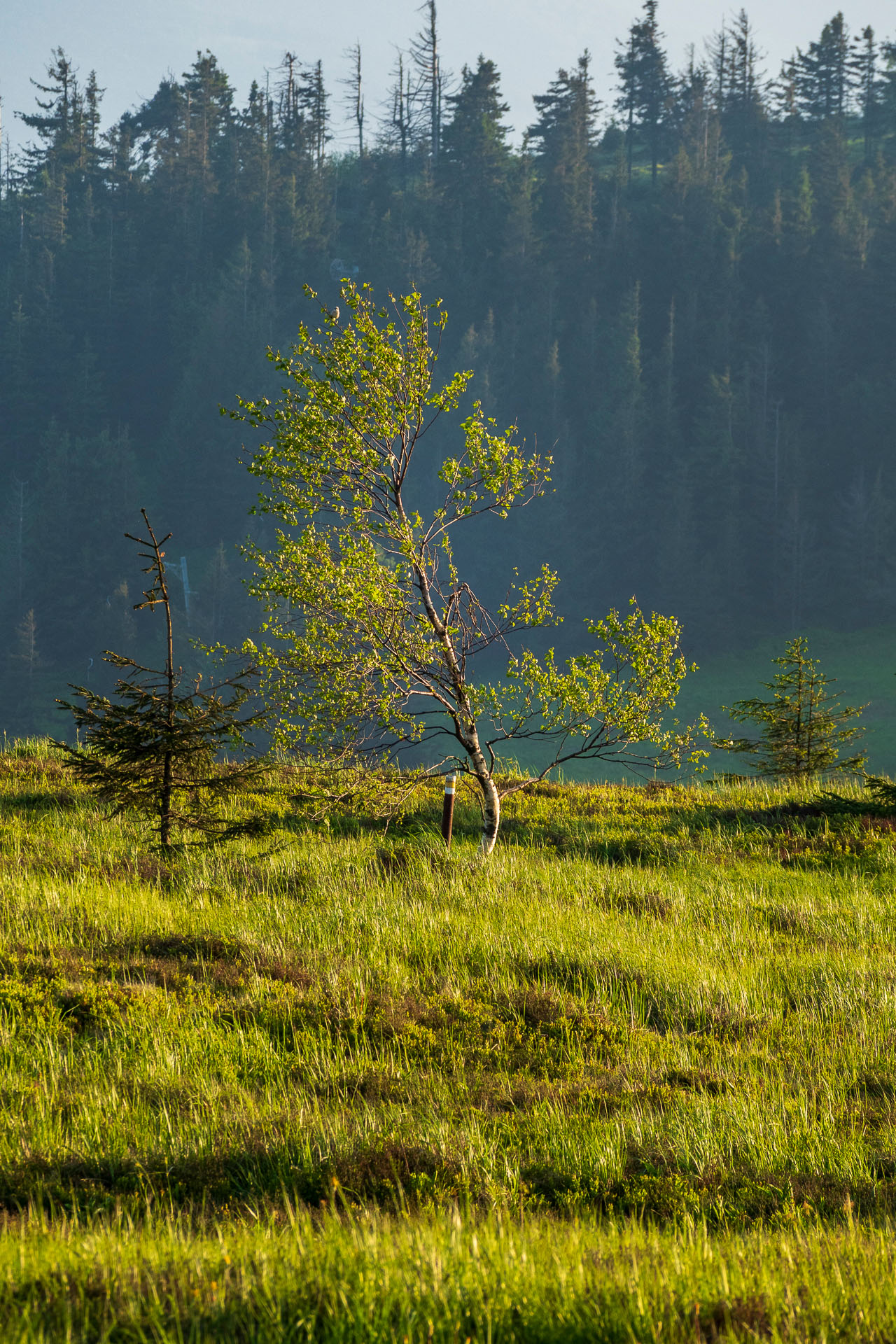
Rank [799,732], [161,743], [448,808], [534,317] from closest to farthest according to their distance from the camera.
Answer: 1. [161,743]
2. [448,808]
3. [799,732]
4. [534,317]

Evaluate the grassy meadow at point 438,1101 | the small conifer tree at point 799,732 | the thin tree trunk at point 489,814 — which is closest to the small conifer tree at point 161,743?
the grassy meadow at point 438,1101

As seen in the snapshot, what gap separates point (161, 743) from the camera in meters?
9.66

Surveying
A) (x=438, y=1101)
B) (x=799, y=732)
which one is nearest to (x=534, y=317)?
(x=799, y=732)

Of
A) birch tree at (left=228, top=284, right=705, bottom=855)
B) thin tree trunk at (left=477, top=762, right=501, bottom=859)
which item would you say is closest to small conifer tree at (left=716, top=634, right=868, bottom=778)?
birch tree at (left=228, top=284, right=705, bottom=855)

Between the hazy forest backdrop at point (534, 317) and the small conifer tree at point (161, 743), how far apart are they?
59.5m

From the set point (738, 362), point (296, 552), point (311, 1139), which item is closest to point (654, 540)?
point (738, 362)

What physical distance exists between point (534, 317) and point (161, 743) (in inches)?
3555

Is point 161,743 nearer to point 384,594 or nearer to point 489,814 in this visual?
point 384,594

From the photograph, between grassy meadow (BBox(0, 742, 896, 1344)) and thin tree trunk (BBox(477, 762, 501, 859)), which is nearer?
grassy meadow (BBox(0, 742, 896, 1344))

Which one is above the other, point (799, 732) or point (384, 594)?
point (384, 594)

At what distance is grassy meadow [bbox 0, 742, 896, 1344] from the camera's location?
8.76 ft

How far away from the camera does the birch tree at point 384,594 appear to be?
10.5 meters

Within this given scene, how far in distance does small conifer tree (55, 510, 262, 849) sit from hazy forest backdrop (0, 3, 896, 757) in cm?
5946

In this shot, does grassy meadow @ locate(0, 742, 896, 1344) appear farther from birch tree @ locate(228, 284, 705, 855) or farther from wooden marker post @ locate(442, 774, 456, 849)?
birch tree @ locate(228, 284, 705, 855)
